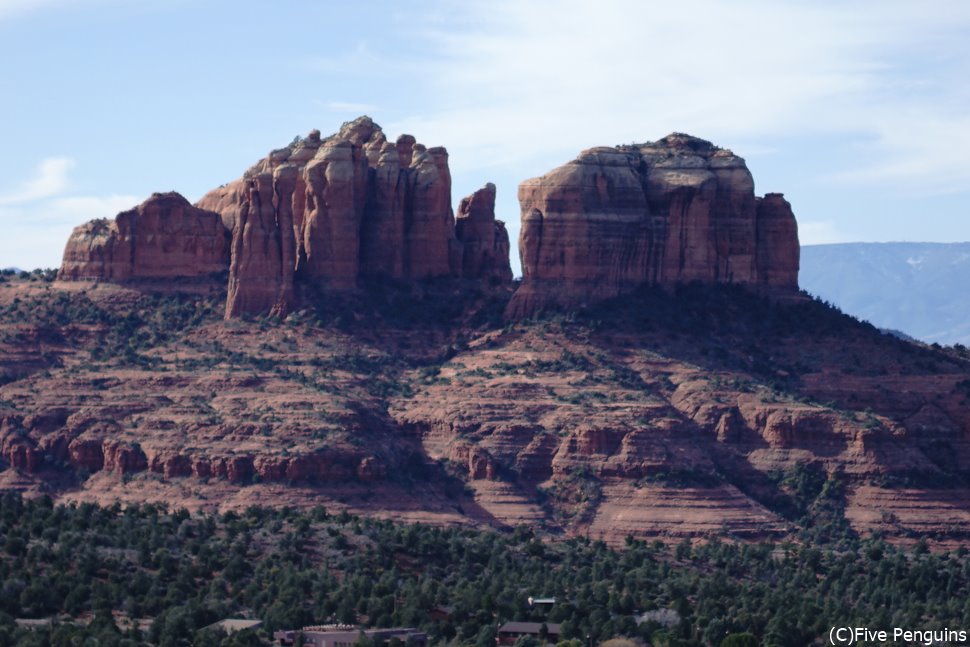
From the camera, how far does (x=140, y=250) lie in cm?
15588

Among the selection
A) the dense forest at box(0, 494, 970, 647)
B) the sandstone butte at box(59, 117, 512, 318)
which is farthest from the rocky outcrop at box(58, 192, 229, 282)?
the dense forest at box(0, 494, 970, 647)

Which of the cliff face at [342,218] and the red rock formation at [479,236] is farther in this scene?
the red rock formation at [479,236]

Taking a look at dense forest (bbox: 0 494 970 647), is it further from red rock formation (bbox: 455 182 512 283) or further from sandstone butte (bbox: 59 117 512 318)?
red rock formation (bbox: 455 182 512 283)

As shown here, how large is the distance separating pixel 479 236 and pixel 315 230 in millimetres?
9902

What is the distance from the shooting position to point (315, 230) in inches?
6024

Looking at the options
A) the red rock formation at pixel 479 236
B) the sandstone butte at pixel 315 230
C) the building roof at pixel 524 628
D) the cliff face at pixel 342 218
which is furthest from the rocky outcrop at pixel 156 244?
the building roof at pixel 524 628

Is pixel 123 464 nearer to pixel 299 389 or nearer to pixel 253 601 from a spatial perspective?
pixel 299 389

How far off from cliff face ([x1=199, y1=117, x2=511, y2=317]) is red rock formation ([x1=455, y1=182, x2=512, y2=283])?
0.48 ft

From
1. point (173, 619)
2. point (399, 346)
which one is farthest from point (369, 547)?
point (399, 346)

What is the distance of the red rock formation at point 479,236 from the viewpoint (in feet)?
518

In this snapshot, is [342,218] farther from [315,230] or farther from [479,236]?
[479,236]

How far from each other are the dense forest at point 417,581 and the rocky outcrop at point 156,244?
23.9 meters

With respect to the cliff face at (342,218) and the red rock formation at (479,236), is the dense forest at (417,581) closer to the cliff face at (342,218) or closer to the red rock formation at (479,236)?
the cliff face at (342,218)

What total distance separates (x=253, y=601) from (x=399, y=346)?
43.3 metres
